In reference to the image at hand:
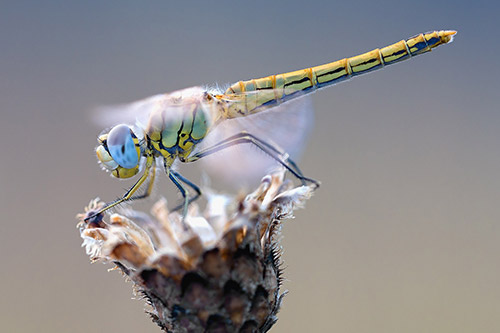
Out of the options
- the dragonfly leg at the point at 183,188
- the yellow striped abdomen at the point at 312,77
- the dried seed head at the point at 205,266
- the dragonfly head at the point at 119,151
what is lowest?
the dried seed head at the point at 205,266

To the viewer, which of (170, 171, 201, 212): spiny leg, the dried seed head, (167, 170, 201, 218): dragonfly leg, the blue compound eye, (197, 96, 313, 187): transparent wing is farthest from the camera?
(197, 96, 313, 187): transparent wing

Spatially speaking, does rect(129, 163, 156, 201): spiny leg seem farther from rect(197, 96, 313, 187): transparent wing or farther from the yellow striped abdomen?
the yellow striped abdomen

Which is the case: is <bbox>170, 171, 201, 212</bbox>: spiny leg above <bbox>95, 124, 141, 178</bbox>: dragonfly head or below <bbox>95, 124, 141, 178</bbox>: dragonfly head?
below

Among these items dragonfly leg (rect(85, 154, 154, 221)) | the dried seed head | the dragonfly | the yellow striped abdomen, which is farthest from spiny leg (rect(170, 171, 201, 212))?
the yellow striped abdomen

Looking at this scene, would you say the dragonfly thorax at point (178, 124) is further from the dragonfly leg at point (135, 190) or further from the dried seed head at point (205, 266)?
the dried seed head at point (205, 266)

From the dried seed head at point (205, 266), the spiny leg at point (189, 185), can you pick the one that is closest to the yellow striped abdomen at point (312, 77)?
the spiny leg at point (189, 185)

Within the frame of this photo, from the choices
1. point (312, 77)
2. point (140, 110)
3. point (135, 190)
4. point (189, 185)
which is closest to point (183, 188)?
point (189, 185)
